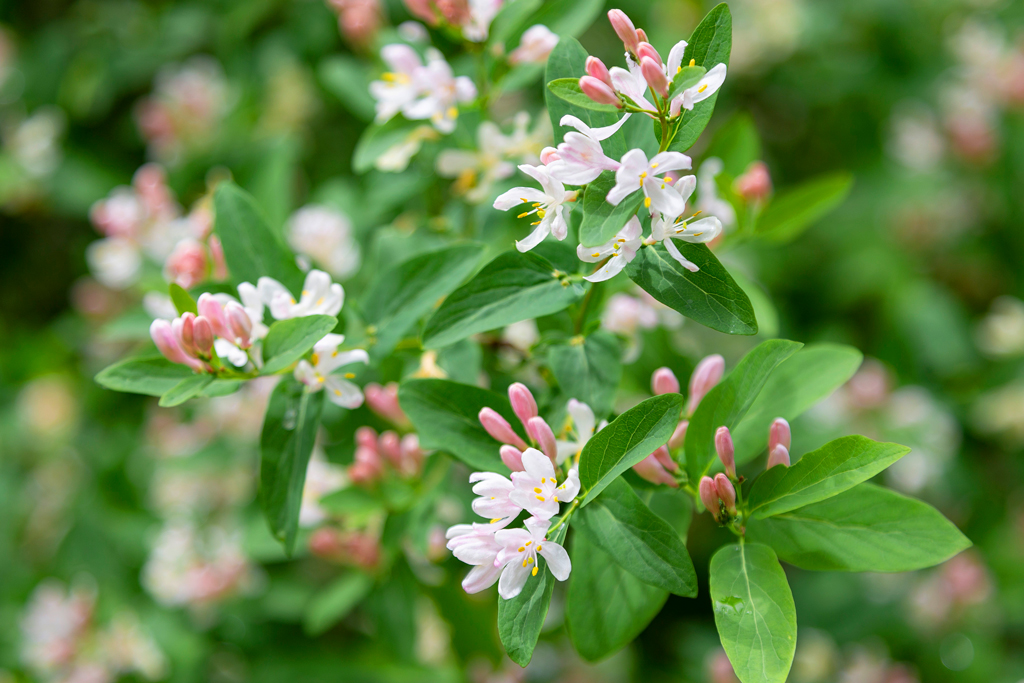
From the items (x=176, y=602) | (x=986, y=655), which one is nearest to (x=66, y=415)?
(x=176, y=602)

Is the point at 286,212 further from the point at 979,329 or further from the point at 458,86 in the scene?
the point at 979,329

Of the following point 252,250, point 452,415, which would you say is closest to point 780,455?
point 452,415

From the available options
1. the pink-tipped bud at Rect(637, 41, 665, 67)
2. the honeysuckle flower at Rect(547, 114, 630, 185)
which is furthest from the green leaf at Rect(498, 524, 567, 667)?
the pink-tipped bud at Rect(637, 41, 665, 67)

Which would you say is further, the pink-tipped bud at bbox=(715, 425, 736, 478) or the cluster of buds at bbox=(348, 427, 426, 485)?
the cluster of buds at bbox=(348, 427, 426, 485)

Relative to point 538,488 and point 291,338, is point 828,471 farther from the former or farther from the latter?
point 291,338

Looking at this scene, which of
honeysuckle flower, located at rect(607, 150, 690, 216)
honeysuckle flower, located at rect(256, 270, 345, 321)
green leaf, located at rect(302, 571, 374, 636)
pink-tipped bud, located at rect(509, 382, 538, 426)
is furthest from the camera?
green leaf, located at rect(302, 571, 374, 636)

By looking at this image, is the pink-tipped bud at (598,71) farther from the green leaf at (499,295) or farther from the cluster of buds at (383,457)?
the cluster of buds at (383,457)

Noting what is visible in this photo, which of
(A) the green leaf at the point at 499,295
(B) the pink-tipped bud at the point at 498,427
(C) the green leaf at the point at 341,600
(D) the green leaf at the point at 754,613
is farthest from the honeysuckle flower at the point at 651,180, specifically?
(C) the green leaf at the point at 341,600

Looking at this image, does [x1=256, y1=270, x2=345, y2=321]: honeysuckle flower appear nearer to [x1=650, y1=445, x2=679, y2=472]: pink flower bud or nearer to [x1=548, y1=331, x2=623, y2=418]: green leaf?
[x1=548, y1=331, x2=623, y2=418]: green leaf
